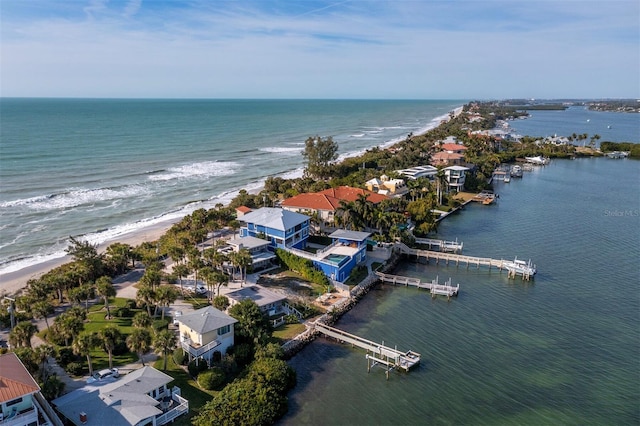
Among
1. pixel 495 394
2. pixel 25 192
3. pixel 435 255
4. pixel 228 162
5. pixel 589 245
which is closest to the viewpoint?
pixel 495 394

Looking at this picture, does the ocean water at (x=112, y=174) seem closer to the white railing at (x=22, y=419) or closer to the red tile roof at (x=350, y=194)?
the red tile roof at (x=350, y=194)

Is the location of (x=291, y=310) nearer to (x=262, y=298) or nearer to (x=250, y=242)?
(x=262, y=298)

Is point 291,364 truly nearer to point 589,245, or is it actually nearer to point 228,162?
point 589,245

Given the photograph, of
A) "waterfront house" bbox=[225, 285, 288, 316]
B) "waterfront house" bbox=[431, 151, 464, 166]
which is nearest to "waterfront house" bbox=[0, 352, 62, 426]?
"waterfront house" bbox=[225, 285, 288, 316]

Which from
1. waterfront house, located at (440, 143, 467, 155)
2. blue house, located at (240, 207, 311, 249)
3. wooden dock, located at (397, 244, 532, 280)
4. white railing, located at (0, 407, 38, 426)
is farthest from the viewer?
waterfront house, located at (440, 143, 467, 155)

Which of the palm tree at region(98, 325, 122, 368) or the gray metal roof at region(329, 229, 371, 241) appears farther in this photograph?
the gray metal roof at region(329, 229, 371, 241)

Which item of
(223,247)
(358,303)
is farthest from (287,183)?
(358,303)

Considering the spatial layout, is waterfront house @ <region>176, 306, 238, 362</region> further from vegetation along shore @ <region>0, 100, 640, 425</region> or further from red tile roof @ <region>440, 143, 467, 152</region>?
red tile roof @ <region>440, 143, 467, 152</region>

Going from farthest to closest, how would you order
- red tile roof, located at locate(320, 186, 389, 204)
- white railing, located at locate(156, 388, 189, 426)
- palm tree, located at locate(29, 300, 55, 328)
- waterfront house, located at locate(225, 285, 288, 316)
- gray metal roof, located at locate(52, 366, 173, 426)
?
red tile roof, located at locate(320, 186, 389, 204) < waterfront house, located at locate(225, 285, 288, 316) < palm tree, located at locate(29, 300, 55, 328) < white railing, located at locate(156, 388, 189, 426) < gray metal roof, located at locate(52, 366, 173, 426)
